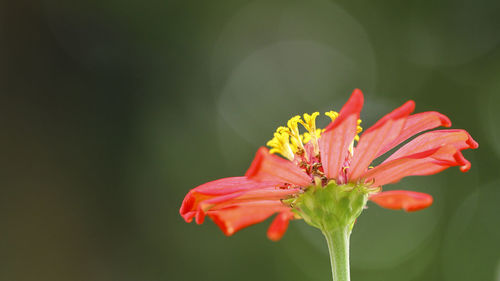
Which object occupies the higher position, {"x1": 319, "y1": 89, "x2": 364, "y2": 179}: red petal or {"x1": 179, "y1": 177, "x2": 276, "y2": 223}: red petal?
{"x1": 319, "y1": 89, "x2": 364, "y2": 179}: red petal

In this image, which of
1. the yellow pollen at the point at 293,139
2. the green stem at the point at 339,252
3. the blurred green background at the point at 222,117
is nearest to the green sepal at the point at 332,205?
the green stem at the point at 339,252

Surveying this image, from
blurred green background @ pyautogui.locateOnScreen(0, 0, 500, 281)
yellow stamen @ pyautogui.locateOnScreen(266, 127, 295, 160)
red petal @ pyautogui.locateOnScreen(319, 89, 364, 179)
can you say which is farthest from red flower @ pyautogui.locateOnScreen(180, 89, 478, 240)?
blurred green background @ pyautogui.locateOnScreen(0, 0, 500, 281)

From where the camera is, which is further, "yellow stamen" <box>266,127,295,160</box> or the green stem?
"yellow stamen" <box>266,127,295,160</box>

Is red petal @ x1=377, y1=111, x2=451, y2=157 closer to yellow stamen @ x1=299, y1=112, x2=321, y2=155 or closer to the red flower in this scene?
the red flower

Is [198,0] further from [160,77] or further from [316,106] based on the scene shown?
[316,106]

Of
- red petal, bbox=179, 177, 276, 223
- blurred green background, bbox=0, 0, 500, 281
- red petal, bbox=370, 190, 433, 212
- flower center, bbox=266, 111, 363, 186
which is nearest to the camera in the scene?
red petal, bbox=370, 190, 433, 212

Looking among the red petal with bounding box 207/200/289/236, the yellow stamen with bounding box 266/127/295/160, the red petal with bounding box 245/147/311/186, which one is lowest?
the red petal with bounding box 207/200/289/236

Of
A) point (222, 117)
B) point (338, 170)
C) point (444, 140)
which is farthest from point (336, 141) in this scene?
point (222, 117)
